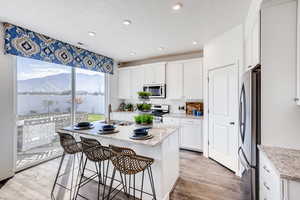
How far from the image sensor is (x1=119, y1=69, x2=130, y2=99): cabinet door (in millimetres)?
5059

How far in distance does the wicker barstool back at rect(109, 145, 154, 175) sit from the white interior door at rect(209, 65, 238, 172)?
6.56 ft

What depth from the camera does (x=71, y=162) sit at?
316 cm

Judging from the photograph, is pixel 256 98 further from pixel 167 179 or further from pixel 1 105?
pixel 1 105

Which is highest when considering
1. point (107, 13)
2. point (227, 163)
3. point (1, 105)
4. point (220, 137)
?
point (107, 13)

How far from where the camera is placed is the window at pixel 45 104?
294cm

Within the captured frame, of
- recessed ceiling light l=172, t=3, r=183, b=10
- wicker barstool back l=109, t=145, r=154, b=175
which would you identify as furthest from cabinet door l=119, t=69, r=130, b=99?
wicker barstool back l=109, t=145, r=154, b=175

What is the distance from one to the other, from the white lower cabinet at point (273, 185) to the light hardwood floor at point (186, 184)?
0.58 meters

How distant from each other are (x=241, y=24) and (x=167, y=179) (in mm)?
2876

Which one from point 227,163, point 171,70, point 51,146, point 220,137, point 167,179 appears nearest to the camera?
point 167,179

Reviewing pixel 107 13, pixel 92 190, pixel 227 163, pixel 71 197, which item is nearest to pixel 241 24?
pixel 107 13

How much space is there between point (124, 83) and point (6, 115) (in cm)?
322

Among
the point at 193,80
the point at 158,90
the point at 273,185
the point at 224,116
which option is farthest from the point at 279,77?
the point at 158,90

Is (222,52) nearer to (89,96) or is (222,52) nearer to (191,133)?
(191,133)

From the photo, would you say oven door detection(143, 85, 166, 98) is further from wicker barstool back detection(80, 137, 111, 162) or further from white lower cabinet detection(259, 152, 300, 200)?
white lower cabinet detection(259, 152, 300, 200)
